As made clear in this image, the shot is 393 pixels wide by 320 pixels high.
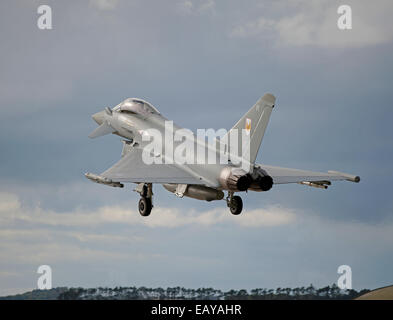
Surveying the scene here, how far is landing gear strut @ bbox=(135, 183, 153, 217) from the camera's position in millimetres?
38938

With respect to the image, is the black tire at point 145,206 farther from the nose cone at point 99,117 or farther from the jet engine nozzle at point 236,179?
the nose cone at point 99,117

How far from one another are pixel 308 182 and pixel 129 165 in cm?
1118

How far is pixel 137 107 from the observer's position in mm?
42188

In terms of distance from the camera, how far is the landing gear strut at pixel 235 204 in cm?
3475

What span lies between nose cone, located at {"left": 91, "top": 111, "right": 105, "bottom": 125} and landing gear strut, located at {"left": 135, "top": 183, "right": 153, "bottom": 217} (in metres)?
7.34

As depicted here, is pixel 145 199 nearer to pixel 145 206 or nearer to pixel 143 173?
pixel 145 206

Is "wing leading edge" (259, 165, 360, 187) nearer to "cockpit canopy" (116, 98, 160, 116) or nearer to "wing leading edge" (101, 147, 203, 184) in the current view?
"wing leading edge" (101, 147, 203, 184)

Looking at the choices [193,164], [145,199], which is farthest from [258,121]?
[145,199]

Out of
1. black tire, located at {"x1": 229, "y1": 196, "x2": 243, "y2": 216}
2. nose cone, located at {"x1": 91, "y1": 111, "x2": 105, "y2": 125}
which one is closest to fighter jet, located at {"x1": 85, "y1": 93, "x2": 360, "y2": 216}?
black tire, located at {"x1": 229, "y1": 196, "x2": 243, "y2": 216}

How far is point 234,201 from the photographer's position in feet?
114

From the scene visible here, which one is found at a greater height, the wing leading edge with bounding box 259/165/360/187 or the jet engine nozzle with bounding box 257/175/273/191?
the wing leading edge with bounding box 259/165/360/187

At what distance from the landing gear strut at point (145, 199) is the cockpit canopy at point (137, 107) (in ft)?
17.2
